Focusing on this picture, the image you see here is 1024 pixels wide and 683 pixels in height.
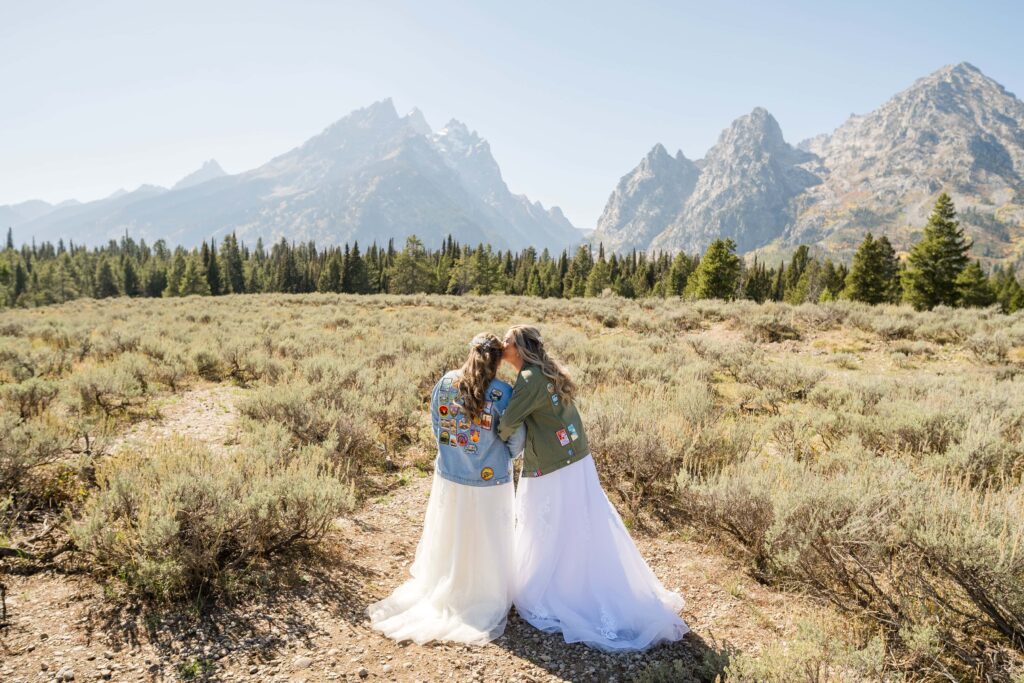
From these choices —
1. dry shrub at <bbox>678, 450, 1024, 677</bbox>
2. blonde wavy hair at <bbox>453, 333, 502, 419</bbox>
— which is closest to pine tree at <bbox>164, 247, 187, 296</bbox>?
blonde wavy hair at <bbox>453, 333, 502, 419</bbox>

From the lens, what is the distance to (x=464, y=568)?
4133 millimetres

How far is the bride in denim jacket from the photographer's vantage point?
3971 mm

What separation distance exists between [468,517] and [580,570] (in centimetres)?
104

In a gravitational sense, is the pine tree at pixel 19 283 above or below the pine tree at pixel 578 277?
below

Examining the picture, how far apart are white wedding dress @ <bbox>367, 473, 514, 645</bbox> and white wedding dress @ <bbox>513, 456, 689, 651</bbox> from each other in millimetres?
200

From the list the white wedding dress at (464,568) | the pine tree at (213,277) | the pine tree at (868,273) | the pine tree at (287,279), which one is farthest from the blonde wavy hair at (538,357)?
the pine tree at (213,277)

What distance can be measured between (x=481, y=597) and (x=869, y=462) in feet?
13.4

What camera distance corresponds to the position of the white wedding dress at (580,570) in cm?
390

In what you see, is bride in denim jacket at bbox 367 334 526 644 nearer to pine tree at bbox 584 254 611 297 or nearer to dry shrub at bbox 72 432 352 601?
dry shrub at bbox 72 432 352 601

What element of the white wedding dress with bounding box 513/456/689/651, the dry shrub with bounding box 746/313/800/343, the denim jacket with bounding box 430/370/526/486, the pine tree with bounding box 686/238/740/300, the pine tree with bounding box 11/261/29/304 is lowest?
the white wedding dress with bounding box 513/456/689/651

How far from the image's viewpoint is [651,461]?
20.6ft

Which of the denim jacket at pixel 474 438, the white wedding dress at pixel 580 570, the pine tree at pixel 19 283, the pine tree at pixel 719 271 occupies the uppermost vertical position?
the pine tree at pixel 719 271

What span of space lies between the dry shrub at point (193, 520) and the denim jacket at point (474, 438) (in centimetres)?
149

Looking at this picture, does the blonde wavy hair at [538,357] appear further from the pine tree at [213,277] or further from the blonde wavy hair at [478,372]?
the pine tree at [213,277]
